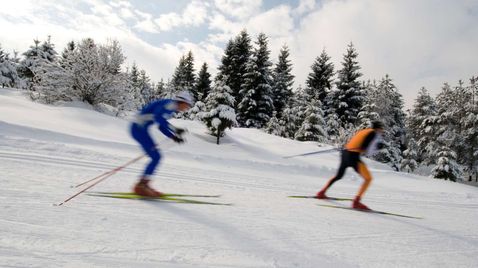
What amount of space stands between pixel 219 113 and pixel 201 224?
15.0 metres

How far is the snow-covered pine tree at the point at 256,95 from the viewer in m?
36.5

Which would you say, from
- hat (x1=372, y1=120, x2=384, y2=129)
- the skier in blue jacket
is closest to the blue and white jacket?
the skier in blue jacket

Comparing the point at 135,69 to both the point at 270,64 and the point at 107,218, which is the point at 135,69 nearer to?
the point at 270,64

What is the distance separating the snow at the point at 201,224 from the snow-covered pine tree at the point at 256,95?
26918 mm

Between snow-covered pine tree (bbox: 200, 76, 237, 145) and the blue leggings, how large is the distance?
13.2 meters

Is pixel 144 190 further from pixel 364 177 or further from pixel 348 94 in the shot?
pixel 348 94

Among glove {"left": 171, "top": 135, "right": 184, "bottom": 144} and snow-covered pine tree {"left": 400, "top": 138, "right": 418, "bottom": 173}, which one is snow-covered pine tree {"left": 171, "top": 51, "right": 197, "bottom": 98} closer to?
snow-covered pine tree {"left": 400, "top": 138, "right": 418, "bottom": 173}

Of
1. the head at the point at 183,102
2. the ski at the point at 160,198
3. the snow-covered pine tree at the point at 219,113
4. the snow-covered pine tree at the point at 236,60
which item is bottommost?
the ski at the point at 160,198

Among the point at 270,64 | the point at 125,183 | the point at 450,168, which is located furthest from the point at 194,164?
the point at 270,64

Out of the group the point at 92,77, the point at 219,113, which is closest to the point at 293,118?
the point at 219,113

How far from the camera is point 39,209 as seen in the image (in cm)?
416

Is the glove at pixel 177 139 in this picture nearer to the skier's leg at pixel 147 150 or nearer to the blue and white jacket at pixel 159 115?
the blue and white jacket at pixel 159 115

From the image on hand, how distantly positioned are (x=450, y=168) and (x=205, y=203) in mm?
26705

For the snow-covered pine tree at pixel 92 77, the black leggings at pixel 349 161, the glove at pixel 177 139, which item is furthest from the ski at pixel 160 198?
the snow-covered pine tree at pixel 92 77
